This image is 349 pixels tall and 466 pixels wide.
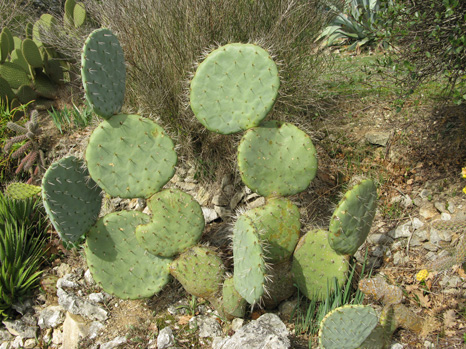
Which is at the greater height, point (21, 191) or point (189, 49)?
point (189, 49)

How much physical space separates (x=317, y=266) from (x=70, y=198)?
1648mm

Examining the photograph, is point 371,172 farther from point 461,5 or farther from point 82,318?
point 82,318

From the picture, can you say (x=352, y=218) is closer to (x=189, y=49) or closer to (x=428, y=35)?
(x=428, y=35)

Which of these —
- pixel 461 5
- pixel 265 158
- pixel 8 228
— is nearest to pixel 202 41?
pixel 265 158

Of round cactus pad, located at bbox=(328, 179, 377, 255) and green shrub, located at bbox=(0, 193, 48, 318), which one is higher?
round cactus pad, located at bbox=(328, 179, 377, 255)

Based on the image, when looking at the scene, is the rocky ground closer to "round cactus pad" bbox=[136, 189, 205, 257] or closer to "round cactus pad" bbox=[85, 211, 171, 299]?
"round cactus pad" bbox=[85, 211, 171, 299]

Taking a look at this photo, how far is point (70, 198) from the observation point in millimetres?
2852

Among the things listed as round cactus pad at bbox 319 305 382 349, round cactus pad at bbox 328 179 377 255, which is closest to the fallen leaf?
round cactus pad at bbox 319 305 382 349

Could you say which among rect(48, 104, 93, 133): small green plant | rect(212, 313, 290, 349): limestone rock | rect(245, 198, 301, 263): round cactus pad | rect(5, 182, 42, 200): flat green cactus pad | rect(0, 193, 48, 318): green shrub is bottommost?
rect(0, 193, 48, 318): green shrub

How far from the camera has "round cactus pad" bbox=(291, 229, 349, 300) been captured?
2.66 metres

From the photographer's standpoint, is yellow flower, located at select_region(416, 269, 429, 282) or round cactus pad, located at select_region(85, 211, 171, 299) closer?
yellow flower, located at select_region(416, 269, 429, 282)

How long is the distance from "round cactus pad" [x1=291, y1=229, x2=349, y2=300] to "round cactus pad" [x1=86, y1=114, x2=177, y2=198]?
3.30 feet

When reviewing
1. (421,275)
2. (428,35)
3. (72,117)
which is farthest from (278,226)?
(72,117)

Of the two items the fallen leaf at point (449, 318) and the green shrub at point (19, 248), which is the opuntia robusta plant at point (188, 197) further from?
the green shrub at point (19, 248)
